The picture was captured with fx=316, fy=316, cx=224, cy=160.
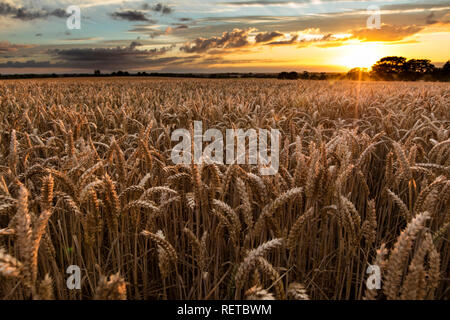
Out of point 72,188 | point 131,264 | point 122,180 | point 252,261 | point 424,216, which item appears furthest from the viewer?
point 131,264

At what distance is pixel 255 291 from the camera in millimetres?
1136

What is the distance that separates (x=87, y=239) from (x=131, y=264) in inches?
27.9

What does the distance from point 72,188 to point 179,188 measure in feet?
2.52

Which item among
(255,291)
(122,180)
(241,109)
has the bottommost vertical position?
(255,291)

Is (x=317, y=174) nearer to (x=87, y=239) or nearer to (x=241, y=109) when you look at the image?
(x=87, y=239)

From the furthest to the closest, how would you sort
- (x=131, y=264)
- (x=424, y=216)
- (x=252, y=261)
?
1. (x=131, y=264)
2. (x=252, y=261)
3. (x=424, y=216)

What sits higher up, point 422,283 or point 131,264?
point 422,283
